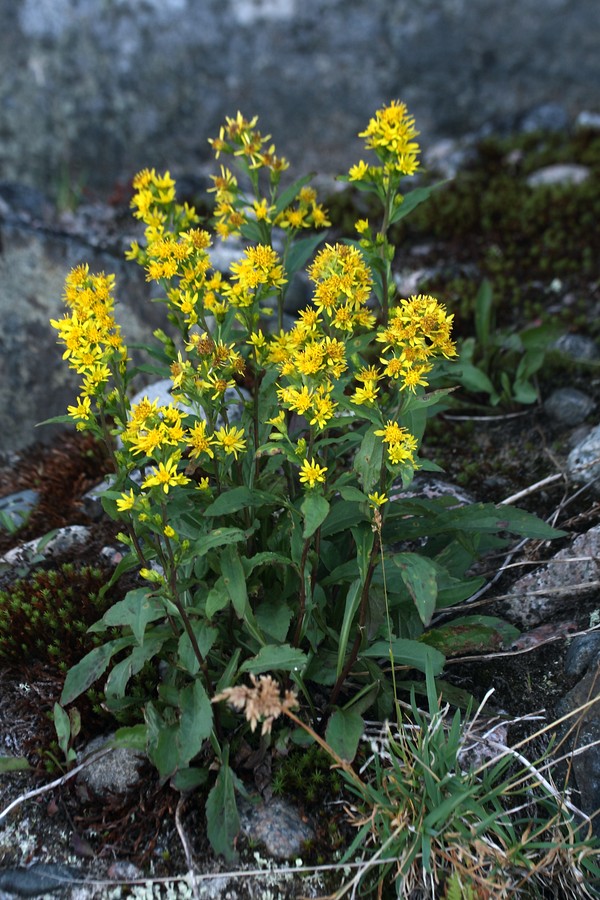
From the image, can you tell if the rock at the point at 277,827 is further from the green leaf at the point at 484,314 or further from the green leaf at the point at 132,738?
the green leaf at the point at 484,314

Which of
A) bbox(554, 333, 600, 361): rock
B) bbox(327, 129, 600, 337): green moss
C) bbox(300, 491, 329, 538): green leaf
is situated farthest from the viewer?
bbox(327, 129, 600, 337): green moss

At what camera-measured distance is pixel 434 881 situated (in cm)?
243

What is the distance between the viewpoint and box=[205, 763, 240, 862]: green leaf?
2.50 metres

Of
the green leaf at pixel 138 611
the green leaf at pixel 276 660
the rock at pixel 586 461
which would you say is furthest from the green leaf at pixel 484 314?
the green leaf at pixel 138 611

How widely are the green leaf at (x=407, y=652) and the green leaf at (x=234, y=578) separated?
501 millimetres

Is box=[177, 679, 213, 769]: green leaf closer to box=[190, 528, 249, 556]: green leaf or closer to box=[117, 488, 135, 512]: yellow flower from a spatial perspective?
box=[190, 528, 249, 556]: green leaf

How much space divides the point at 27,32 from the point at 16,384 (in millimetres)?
3284

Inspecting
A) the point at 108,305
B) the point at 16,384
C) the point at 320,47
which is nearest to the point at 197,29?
the point at 320,47

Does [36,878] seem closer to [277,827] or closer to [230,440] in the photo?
[277,827]

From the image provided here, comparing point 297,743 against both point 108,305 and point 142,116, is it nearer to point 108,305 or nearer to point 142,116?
point 108,305

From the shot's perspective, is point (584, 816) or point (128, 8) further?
point (128, 8)

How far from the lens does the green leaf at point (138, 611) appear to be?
8.00ft

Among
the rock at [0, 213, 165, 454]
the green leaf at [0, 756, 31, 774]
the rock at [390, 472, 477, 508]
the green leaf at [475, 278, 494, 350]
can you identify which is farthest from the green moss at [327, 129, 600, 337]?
the green leaf at [0, 756, 31, 774]

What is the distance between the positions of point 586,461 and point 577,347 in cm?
103
